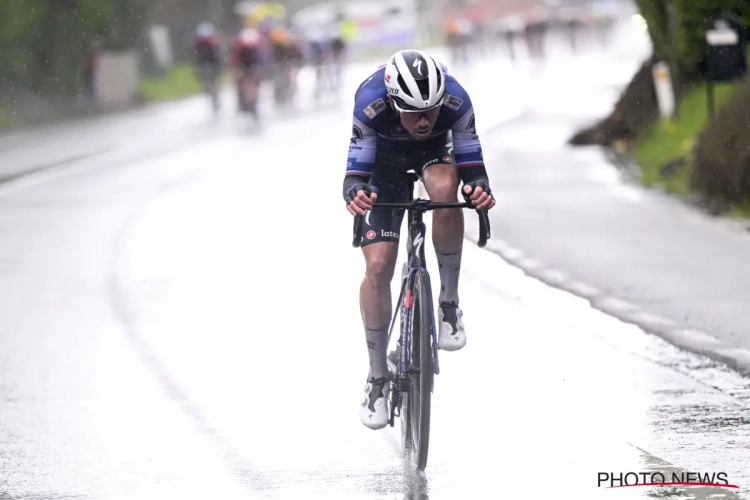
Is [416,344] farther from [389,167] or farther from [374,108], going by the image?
[374,108]

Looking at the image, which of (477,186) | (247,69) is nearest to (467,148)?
(477,186)

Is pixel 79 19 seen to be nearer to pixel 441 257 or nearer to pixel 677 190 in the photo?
pixel 677 190

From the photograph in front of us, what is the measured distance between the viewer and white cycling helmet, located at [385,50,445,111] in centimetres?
730

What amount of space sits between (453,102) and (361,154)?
458 millimetres

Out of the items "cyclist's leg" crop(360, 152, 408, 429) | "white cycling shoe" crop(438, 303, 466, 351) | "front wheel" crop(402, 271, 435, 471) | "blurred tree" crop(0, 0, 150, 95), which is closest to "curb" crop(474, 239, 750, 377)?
"white cycling shoe" crop(438, 303, 466, 351)

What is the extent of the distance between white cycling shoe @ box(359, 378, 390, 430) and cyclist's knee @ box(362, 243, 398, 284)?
0.44 meters

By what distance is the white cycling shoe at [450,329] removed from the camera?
830cm

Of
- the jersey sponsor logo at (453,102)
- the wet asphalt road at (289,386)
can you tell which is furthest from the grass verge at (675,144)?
the jersey sponsor logo at (453,102)

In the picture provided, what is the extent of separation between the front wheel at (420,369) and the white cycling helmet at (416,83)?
0.70 metres

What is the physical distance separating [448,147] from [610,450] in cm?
148

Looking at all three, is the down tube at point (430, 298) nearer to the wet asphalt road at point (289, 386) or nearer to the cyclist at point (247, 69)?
the wet asphalt road at point (289, 386)

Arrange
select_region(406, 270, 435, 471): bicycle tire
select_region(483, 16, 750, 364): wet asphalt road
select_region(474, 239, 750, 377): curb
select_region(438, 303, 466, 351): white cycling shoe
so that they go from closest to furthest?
select_region(406, 270, 435, 471): bicycle tire
select_region(438, 303, 466, 351): white cycling shoe
select_region(474, 239, 750, 377): curb
select_region(483, 16, 750, 364): wet asphalt road

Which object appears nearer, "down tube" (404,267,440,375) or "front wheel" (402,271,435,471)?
"front wheel" (402,271,435,471)

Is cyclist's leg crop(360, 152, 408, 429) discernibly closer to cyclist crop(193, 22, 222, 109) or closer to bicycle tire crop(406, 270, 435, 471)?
bicycle tire crop(406, 270, 435, 471)
